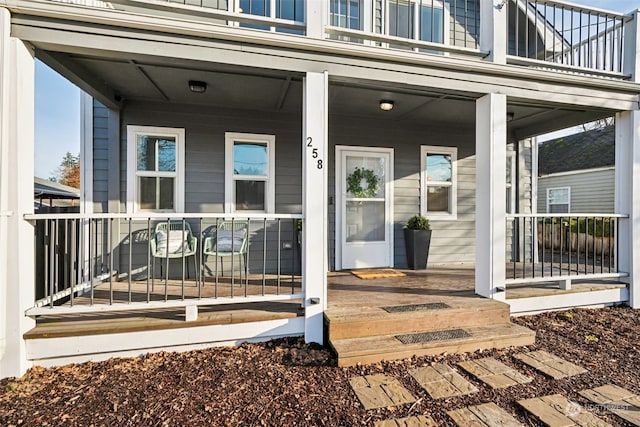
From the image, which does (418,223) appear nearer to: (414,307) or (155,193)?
(414,307)

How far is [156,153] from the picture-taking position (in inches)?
176

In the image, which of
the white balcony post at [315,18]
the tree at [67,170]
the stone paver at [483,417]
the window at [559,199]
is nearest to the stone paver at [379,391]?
the stone paver at [483,417]

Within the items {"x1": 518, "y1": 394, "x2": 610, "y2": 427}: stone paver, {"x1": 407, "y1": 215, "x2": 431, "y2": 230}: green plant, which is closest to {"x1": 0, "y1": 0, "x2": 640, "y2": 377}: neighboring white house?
{"x1": 407, "y1": 215, "x2": 431, "y2": 230}: green plant

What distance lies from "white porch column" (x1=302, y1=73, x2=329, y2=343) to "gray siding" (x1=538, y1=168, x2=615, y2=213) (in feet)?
40.4

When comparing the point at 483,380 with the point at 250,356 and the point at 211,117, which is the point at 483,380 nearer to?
the point at 250,356

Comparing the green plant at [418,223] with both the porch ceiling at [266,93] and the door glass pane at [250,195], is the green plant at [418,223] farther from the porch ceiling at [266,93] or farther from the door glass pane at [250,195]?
the door glass pane at [250,195]

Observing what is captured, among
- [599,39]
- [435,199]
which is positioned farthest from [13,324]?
[599,39]

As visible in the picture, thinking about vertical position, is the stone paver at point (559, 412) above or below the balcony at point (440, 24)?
below

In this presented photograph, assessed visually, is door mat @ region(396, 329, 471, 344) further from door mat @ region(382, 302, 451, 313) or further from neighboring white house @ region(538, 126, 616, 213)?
neighboring white house @ region(538, 126, 616, 213)

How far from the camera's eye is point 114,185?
4.27m

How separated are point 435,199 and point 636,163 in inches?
98.5

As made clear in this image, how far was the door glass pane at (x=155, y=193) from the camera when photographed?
4.42 m

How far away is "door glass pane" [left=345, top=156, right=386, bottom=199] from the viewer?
5.13m

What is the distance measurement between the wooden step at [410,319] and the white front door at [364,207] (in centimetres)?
198
